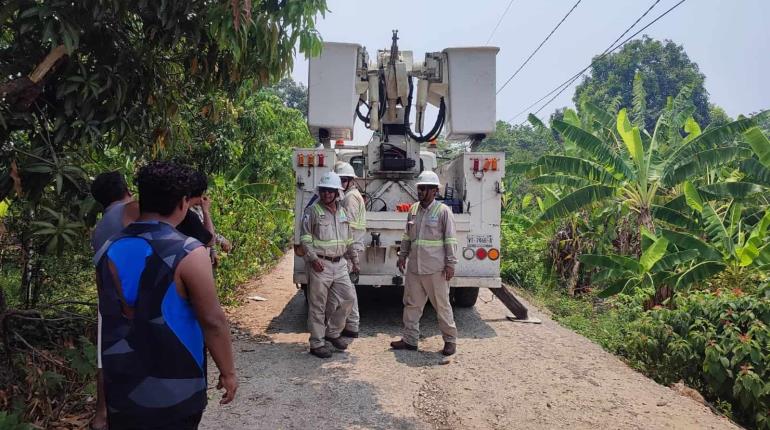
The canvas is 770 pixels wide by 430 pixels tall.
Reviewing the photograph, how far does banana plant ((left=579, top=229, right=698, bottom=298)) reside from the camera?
784 cm

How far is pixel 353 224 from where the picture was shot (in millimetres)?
5969

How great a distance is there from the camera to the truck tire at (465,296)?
24.9 ft

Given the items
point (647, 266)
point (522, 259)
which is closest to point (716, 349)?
point (647, 266)

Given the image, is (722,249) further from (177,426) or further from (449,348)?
(177,426)

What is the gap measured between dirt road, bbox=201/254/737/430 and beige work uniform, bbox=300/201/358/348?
0.36 m

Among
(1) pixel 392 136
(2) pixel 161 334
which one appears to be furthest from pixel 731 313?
(2) pixel 161 334

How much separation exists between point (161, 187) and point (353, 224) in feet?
12.7

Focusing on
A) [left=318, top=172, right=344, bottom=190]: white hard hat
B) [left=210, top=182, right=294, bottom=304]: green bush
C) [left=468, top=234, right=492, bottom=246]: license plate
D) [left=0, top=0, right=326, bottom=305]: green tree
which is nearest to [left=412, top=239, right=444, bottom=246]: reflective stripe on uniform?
[left=318, top=172, right=344, bottom=190]: white hard hat

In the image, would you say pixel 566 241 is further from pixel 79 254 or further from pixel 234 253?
pixel 79 254

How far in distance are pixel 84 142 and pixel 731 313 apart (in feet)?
18.5

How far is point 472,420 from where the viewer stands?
13.6 ft

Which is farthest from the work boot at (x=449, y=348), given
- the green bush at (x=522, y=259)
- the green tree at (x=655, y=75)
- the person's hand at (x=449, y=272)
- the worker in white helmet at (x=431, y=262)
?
the green tree at (x=655, y=75)

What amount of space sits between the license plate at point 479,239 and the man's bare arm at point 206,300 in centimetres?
475

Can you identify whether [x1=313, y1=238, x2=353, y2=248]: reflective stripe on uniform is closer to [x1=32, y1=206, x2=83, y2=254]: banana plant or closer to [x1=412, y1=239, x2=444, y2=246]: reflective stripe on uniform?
[x1=412, y1=239, x2=444, y2=246]: reflective stripe on uniform
